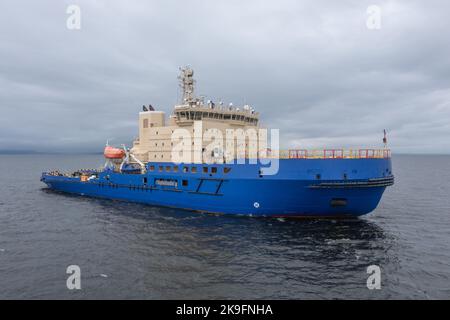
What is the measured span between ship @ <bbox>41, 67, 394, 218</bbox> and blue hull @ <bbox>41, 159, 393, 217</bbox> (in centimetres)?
8

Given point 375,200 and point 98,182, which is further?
point 98,182

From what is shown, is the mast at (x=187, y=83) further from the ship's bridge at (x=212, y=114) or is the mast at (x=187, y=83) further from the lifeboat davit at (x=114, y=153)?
the lifeboat davit at (x=114, y=153)

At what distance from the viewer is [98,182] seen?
120 feet

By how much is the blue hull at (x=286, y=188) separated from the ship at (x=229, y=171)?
0.08 m

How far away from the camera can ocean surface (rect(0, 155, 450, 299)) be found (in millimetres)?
14016

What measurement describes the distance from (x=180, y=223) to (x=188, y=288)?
11087 mm

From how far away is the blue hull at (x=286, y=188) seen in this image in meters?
23.2

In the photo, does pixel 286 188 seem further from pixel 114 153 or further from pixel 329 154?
pixel 114 153

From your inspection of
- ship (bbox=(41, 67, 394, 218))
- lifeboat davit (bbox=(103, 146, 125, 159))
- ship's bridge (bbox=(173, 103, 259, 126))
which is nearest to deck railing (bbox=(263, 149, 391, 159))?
ship (bbox=(41, 67, 394, 218))

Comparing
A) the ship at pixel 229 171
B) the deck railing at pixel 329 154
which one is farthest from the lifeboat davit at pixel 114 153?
the deck railing at pixel 329 154

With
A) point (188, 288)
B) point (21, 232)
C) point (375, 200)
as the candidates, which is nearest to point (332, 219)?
point (375, 200)
